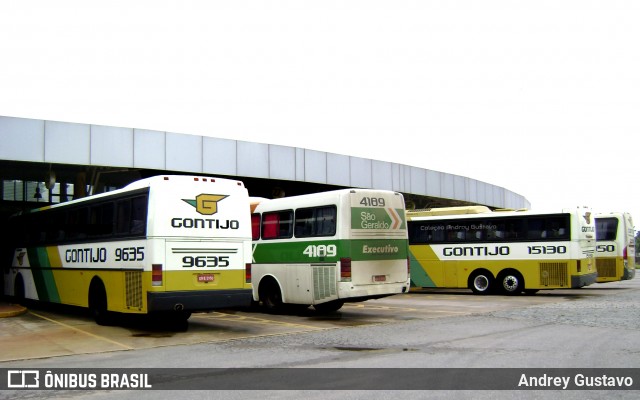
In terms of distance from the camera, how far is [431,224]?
24969 mm

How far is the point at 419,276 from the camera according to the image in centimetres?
2517

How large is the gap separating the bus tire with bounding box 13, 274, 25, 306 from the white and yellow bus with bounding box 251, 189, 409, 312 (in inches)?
308

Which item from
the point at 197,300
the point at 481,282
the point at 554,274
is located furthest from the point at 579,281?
the point at 197,300

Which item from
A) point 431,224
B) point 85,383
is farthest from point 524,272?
point 85,383

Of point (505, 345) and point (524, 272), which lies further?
point (524, 272)

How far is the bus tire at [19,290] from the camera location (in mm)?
19672

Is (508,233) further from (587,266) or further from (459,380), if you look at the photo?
(459,380)

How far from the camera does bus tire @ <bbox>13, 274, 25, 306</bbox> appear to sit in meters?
19.7

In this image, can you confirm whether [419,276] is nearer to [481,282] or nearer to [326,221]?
[481,282]

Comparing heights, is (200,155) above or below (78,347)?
above

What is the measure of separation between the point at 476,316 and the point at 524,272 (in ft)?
25.1

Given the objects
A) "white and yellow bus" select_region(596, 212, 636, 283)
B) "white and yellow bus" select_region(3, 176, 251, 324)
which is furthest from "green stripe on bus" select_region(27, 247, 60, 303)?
"white and yellow bus" select_region(596, 212, 636, 283)

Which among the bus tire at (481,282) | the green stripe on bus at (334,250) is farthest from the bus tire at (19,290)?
the bus tire at (481,282)

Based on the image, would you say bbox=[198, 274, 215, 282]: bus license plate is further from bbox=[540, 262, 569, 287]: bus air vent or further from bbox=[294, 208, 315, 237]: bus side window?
bbox=[540, 262, 569, 287]: bus air vent
